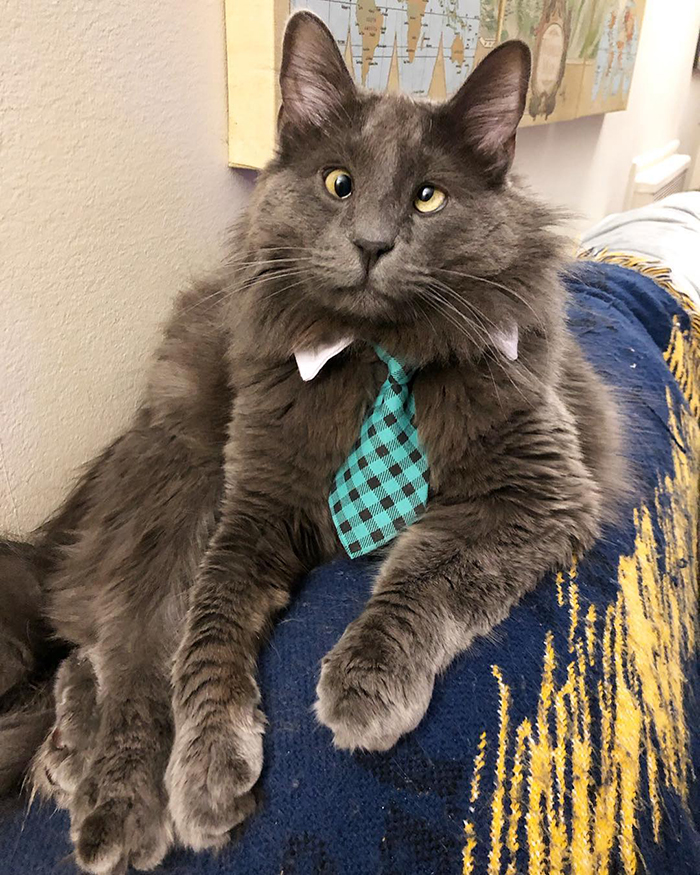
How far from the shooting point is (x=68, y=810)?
789 mm

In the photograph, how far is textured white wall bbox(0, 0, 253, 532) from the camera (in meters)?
0.96

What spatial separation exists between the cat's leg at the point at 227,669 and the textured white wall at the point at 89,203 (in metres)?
0.40

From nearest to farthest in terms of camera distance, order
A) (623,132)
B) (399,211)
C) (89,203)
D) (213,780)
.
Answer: (213,780) → (399,211) → (89,203) → (623,132)

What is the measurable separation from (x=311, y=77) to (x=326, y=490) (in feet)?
1.87

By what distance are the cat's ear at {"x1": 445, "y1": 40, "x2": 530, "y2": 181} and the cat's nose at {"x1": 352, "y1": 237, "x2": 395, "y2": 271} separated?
21 cm

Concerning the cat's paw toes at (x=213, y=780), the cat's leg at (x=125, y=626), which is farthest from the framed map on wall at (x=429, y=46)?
the cat's paw toes at (x=213, y=780)

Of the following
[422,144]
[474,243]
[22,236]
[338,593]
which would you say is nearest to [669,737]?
[338,593]

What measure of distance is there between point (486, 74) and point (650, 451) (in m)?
0.84

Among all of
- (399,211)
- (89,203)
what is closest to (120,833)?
(399,211)

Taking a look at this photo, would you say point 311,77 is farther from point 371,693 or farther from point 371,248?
point 371,693

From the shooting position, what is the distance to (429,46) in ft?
5.03

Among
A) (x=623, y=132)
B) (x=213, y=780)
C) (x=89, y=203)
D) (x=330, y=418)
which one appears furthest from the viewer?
(x=623, y=132)

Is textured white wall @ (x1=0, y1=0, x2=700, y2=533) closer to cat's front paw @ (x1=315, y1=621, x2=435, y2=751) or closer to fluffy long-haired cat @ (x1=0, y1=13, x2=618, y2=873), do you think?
fluffy long-haired cat @ (x1=0, y1=13, x2=618, y2=873)

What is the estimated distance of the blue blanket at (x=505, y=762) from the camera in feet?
2.24
